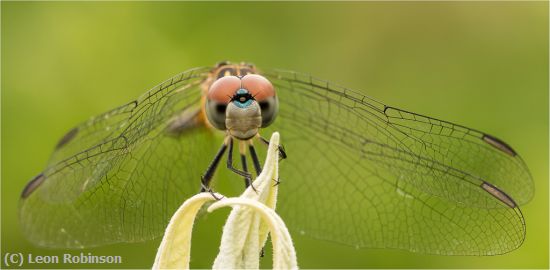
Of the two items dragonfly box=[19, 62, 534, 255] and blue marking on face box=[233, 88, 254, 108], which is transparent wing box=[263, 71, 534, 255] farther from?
blue marking on face box=[233, 88, 254, 108]

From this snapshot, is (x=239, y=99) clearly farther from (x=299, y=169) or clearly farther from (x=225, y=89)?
(x=299, y=169)

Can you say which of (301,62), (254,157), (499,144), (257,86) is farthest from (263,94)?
(301,62)

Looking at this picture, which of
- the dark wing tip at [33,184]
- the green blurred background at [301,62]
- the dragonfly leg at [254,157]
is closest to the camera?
the dark wing tip at [33,184]

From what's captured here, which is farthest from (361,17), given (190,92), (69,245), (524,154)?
(69,245)

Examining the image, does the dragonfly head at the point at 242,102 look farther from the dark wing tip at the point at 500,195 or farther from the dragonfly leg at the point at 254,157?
the dark wing tip at the point at 500,195

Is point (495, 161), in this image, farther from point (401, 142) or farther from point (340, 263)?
point (340, 263)

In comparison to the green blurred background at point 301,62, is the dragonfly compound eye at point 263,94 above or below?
below

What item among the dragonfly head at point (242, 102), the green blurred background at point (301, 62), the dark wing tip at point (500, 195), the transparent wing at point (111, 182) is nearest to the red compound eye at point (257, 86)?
the dragonfly head at point (242, 102)
